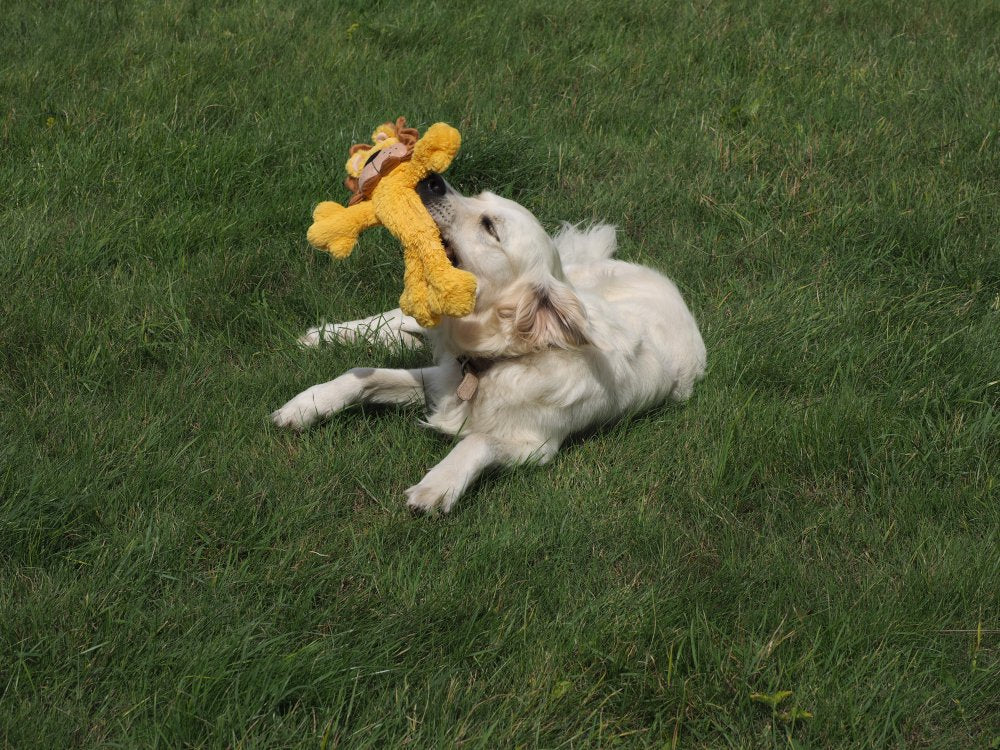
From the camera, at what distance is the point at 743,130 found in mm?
5738

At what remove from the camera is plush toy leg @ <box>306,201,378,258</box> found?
346 centimetres

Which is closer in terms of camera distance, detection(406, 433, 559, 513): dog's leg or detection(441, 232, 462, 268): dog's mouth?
detection(406, 433, 559, 513): dog's leg

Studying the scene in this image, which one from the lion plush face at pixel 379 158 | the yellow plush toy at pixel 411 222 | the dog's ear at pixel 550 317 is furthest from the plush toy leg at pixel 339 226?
the dog's ear at pixel 550 317

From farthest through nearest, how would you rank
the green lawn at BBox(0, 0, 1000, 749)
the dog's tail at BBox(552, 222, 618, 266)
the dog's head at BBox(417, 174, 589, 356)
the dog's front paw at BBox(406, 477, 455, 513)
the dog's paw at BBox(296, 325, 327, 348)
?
the dog's tail at BBox(552, 222, 618, 266) < the dog's paw at BBox(296, 325, 327, 348) < the dog's head at BBox(417, 174, 589, 356) < the dog's front paw at BBox(406, 477, 455, 513) < the green lawn at BBox(0, 0, 1000, 749)

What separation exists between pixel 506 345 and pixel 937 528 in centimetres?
157

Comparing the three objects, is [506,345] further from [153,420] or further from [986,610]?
[986,610]

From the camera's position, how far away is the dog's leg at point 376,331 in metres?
4.14

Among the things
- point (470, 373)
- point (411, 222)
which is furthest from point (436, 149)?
point (470, 373)

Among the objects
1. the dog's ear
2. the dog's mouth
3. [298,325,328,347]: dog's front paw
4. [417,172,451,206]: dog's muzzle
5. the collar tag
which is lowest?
[298,325,328,347]: dog's front paw

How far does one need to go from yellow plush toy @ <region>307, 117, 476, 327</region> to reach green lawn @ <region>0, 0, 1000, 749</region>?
59 cm

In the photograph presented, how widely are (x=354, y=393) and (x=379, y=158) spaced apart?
0.84 metres

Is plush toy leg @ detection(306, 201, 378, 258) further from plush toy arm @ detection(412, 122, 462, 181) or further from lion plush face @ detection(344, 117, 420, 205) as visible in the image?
plush toy arm @ detection(412, 122, 462, 181)

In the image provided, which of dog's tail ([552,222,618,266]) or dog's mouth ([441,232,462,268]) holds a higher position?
dog's mouth ([441,232,462,268])

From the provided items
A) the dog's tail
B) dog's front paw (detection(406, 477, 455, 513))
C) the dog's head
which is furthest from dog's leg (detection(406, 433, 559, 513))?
the dog's tail
